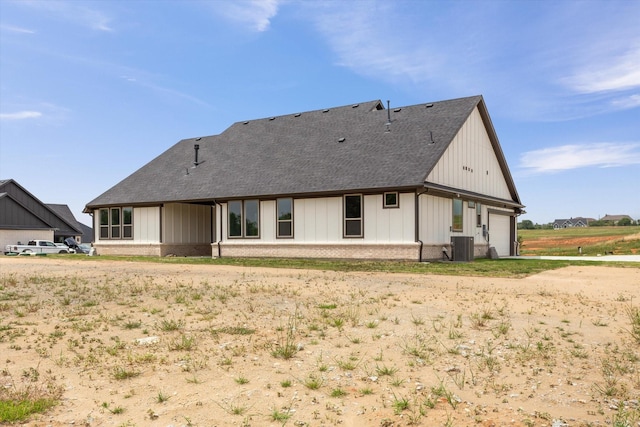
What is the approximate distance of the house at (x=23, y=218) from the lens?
5012cm

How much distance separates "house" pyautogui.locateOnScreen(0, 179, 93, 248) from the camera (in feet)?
164

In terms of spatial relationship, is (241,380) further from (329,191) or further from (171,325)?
(329,191)

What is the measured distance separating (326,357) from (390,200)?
17.4 m

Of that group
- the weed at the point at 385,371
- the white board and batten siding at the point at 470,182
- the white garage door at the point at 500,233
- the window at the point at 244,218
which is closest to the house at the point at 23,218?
the window at the point at 244,218

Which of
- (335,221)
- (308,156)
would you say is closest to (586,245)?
(308,156)

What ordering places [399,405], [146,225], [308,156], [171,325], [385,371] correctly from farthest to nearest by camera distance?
[146,225] < [308,156] < [171,325] < [385,371] < [399,405]

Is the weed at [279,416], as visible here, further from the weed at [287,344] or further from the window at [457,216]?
the window at [457,216]

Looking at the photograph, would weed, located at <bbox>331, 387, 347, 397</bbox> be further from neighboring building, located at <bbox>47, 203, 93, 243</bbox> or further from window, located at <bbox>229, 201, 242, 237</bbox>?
neighboring building, located at <bbox>47, 203, 93, 243</bbox>

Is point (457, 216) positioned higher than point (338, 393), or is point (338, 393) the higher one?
point (457, 216)

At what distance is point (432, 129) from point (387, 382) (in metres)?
22.3

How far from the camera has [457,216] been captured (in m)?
26.9

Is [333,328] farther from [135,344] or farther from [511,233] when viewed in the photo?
[511,233]

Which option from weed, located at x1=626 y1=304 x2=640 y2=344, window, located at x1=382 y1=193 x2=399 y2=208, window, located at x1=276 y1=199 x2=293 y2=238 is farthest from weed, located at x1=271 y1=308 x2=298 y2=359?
window, located at x1=276 y1=199 x2=293 y2=238

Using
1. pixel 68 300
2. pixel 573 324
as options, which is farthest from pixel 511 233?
pixel 68 300
